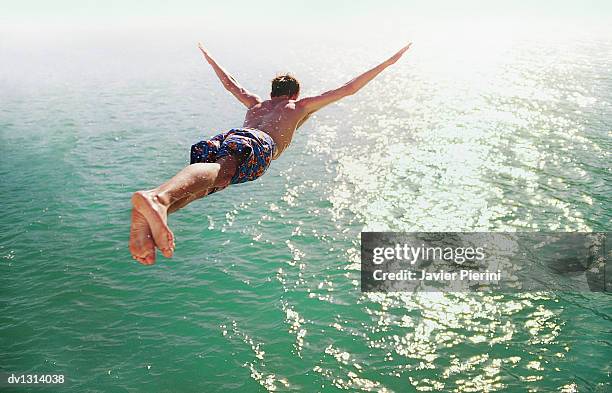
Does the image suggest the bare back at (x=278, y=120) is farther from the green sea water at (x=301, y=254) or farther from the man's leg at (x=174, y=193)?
the green sea water at (x=301, y=254)

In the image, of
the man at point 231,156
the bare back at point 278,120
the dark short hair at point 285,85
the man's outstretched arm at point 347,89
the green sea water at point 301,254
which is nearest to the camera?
the man at point 231,156

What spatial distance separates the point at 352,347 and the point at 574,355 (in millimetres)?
7695

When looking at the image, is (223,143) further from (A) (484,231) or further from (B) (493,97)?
(B) (493,97)

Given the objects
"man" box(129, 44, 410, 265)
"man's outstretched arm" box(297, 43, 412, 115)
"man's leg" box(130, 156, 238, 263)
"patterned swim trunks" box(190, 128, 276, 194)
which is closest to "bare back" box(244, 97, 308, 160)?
"man" box(129, 44, 410, 265)

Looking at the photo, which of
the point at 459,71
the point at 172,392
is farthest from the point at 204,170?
the point at 459,71

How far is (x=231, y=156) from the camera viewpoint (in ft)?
28.2

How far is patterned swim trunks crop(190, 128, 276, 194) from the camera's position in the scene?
8.59 m

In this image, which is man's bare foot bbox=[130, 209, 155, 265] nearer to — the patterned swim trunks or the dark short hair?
the patterned swim trunks

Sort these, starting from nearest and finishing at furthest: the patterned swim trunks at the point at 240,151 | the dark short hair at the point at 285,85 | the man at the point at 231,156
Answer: the man at the point at 231,156
the patterned swim trunks at the point at 240,151
the dark short hair at the point at 285,85

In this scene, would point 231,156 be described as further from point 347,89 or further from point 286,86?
point 347,89

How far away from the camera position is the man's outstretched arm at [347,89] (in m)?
9.23

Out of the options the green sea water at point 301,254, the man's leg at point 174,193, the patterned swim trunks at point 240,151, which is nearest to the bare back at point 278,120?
the patterned swim trunks at point 240,151

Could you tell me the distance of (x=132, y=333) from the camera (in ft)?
64.1

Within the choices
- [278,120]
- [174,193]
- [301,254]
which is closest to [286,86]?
[278,120]
